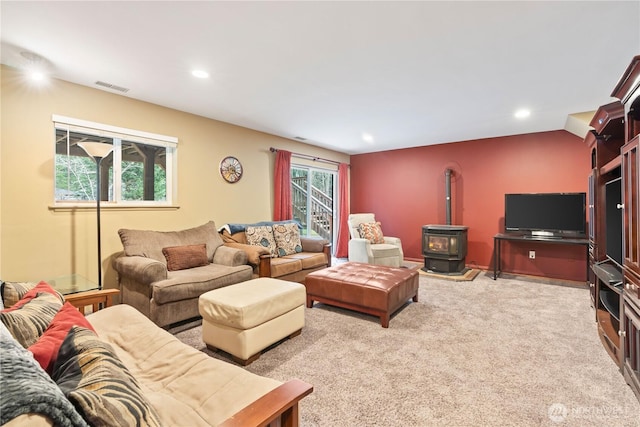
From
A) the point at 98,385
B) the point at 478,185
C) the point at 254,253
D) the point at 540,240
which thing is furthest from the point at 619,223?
the point at 98,385

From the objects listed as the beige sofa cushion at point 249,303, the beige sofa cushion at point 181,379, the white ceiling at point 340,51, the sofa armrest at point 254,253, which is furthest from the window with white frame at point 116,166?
the beige sofa cushion at point 181,379

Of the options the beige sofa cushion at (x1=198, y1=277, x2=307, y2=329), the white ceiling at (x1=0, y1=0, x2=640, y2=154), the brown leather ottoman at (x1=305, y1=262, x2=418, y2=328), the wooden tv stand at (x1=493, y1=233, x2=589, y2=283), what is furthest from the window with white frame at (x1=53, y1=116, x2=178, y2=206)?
the wooden tv stand at (x1=493, y1=233, x2=589, y2=283)

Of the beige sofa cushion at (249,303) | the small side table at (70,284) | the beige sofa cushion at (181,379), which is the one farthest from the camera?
the small side table at (70,284)

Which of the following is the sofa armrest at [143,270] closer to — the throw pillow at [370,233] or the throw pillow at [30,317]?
the throw pillow at [30,317]

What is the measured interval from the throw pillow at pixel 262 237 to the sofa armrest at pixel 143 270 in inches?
55.4

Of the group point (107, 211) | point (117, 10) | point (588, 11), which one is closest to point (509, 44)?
point (588, 11)

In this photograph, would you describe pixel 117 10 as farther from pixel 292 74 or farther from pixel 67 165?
pixel 67 165

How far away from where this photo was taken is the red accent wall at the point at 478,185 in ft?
15.5

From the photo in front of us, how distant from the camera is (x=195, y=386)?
4.13 feet

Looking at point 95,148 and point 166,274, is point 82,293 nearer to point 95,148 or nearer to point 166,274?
point 166,274

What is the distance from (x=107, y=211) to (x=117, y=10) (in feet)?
7.08

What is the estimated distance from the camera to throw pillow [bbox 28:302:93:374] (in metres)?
0.87

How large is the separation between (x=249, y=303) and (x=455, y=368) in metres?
1.55

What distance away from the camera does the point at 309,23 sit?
6.75 ft
